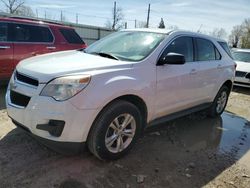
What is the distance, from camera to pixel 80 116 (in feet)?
10.1

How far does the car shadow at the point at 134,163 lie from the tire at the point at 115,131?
0.18 meters

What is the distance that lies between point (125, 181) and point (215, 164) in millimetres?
1468

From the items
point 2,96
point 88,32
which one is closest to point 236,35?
point 88,32

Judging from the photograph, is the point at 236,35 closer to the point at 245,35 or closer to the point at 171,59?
the point at 245,35

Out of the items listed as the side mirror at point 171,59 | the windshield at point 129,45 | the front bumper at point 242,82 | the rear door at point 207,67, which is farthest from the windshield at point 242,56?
the side mirror at point 171,59

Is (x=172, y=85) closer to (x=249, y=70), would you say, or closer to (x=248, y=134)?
(x=248, y=134)

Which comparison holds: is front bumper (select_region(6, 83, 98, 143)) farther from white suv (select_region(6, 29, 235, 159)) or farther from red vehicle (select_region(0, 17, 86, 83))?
red vehicle (select_region(0, 17, 86, 83))

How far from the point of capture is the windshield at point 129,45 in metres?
4.00

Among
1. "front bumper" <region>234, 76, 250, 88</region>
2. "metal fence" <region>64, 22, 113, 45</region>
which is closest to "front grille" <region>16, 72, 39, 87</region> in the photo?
"front bumper" <region>234, 76, 250, 88</region>

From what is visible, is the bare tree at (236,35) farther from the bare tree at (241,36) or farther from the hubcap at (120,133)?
the hubcap at (120,133)

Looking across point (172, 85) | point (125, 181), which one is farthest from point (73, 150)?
point (172, 85)

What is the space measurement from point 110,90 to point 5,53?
4119 millimetres

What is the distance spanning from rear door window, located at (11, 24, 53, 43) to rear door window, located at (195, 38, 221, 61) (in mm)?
3943

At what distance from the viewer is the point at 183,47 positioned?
4.69 meters
